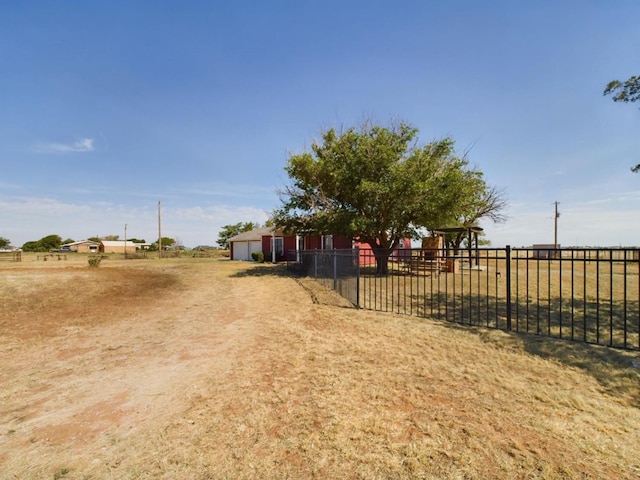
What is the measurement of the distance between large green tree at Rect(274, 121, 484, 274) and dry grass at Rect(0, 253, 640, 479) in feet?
25.0

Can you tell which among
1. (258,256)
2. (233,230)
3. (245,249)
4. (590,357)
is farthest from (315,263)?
(233,230)

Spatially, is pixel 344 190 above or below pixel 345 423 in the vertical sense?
above

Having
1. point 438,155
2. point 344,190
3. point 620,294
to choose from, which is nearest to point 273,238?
point 344,190

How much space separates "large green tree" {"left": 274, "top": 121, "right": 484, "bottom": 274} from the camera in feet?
42.2

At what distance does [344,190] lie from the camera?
1405 cm

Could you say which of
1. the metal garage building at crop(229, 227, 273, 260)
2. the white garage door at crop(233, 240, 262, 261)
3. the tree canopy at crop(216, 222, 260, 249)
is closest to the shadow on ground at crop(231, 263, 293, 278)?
the metal garage building at crop(229, 227, 273, 260)

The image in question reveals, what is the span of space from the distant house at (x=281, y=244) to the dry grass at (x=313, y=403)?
16.2 metres

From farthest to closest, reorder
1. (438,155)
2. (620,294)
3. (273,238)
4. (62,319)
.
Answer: (273,238) → (438,155) → (620,294) → (62,319)

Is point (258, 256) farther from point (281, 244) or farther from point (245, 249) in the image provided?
point (245, 249)

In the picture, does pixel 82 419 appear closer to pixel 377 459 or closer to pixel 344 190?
pixel 377 459

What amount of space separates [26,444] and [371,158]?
41.8 feet

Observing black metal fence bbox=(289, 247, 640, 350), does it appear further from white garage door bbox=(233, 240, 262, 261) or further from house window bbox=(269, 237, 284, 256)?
white garage door bbox=(233, 240, 262, 261)

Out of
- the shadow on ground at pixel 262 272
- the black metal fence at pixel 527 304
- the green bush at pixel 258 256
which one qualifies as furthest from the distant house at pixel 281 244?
the black metal fence at pixel 527 304

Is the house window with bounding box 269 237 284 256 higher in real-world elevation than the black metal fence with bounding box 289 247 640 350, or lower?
higher
